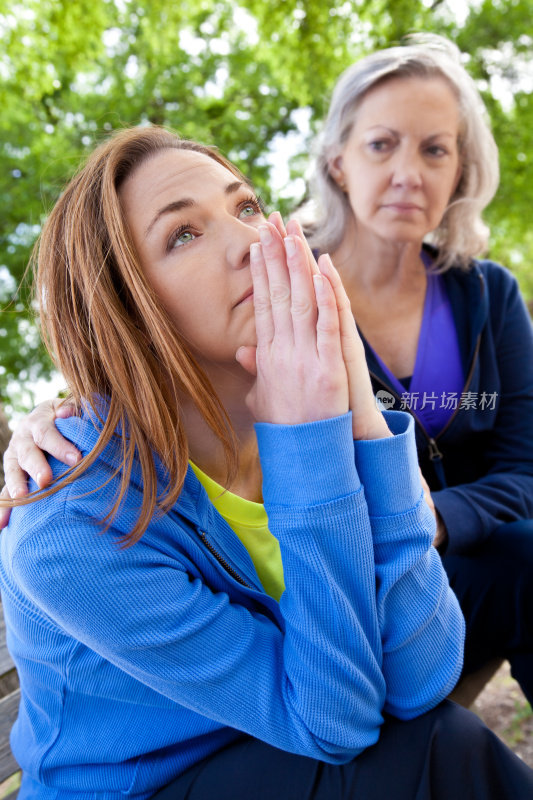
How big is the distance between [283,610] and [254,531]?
0.30 metres

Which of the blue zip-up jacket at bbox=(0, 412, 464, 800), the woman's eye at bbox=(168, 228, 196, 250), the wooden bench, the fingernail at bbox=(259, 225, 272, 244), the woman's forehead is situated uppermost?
the woman's forehead

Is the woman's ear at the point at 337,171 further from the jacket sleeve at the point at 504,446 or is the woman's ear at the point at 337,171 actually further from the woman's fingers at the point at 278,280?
the woman's fingers at the point at 278,280

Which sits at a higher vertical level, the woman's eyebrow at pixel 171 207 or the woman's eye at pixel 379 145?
the woman's eye at pixel 379 145

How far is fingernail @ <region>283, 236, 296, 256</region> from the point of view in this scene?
4.64 feet

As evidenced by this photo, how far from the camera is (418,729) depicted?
1.37m

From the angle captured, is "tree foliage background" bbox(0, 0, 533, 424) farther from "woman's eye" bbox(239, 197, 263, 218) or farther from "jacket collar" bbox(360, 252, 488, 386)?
"woman's eye" bbox(239, 197, 263, 218)

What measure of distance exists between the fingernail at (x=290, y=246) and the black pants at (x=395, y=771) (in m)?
0.98

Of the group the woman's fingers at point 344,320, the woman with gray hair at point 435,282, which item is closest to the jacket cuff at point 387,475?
the woman's fingers at point 344,320

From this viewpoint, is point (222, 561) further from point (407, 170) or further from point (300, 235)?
point (407, 170)

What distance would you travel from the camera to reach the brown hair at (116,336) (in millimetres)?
1425

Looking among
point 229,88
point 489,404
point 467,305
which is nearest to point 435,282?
point 467,305

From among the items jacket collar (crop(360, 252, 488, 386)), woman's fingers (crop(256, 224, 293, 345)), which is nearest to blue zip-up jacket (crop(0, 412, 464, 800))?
woman's fingers (crop(256, 224, 293, 345))

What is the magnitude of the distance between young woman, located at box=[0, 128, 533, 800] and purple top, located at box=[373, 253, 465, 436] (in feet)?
2.86

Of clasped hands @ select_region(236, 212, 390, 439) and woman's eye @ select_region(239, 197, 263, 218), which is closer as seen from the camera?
clasped hands @ select_region(236, 212, 390, 439)
